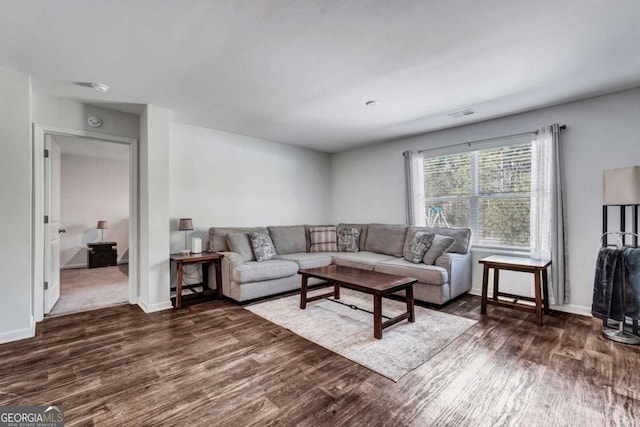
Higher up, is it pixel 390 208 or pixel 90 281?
pixel 390 208

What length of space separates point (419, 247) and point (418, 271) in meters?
0.43

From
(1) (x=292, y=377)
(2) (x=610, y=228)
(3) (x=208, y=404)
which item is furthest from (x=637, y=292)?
(3) (x=208, y=404)

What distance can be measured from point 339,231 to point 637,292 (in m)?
3.69

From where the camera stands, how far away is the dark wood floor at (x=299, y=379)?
1.69 meters

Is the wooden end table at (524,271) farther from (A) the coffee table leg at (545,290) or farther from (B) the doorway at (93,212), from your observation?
(B) the doorway at (93,212)

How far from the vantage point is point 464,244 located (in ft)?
13.3

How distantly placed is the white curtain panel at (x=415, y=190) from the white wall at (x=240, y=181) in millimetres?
1986

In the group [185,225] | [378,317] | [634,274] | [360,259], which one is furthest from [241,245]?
[634,274]

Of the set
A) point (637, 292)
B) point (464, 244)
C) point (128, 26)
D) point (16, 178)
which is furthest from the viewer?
point (464, 244)

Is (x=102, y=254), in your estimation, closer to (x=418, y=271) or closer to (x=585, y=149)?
(x=418, y=271)

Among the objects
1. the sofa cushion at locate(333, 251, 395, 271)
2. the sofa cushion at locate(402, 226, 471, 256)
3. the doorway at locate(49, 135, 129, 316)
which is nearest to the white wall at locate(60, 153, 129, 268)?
the doorway at locate(49, 135, 129, 316)

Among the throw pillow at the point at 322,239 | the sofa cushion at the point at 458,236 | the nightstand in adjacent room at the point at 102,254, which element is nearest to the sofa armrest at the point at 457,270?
the sofa cushion at the point at 458,236

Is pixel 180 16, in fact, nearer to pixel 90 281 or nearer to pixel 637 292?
pixel 637 292

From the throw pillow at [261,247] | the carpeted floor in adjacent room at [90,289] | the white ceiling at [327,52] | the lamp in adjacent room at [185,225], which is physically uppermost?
the white ceiling at [327,52]
